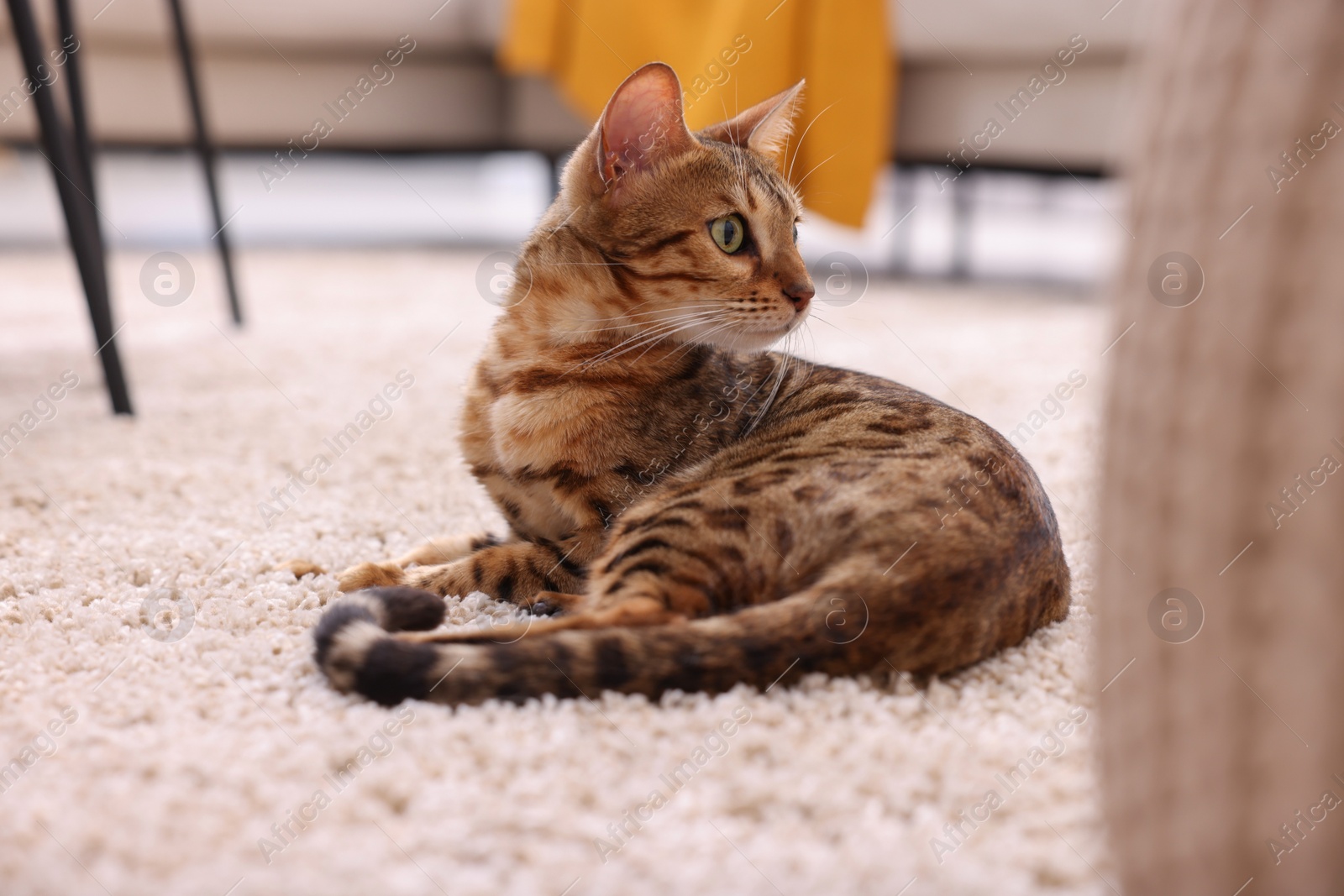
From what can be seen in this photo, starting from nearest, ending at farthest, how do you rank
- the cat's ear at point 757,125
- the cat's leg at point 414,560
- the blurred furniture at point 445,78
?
the cat's leg at point 414,560
the cat's ear at point 757,125
the blurred furniture at point 445,78

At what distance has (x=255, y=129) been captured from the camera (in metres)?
4.52

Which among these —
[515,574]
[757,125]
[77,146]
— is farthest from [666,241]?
[77,146]

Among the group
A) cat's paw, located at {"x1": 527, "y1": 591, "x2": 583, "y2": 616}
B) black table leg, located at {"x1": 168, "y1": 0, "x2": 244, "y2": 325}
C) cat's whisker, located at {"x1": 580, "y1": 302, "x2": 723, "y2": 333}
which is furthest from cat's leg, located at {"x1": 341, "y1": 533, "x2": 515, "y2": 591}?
black table leg, located at {"x1": 168, "y1": 0, "x2": 244, "y2": 325}

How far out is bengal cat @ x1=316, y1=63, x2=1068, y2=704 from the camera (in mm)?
998

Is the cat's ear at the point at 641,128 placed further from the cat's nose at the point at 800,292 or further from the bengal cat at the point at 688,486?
the cat's nose at the point at 800,292

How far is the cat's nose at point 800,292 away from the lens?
1.43m

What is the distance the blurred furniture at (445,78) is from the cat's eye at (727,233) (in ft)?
8.00

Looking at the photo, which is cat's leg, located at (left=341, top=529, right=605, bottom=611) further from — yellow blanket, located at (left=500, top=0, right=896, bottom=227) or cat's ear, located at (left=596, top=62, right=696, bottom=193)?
yellow blanket, located at (left=500, top=0, right=896, bottom=227)

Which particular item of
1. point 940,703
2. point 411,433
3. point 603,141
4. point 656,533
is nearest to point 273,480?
point 411,433

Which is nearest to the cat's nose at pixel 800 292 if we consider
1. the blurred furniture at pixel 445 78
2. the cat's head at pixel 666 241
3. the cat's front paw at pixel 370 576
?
the cat's head at pixel 666 241

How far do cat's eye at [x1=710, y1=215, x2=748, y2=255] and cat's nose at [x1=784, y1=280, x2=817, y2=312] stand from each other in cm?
10

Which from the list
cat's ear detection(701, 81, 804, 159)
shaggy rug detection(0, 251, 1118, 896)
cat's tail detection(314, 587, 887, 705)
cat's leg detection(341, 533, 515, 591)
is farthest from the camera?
cat's ear detection(701, 81, 804, 159)

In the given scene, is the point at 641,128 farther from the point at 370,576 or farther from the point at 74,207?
the point at 74,207

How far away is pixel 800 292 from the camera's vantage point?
1.43 m
